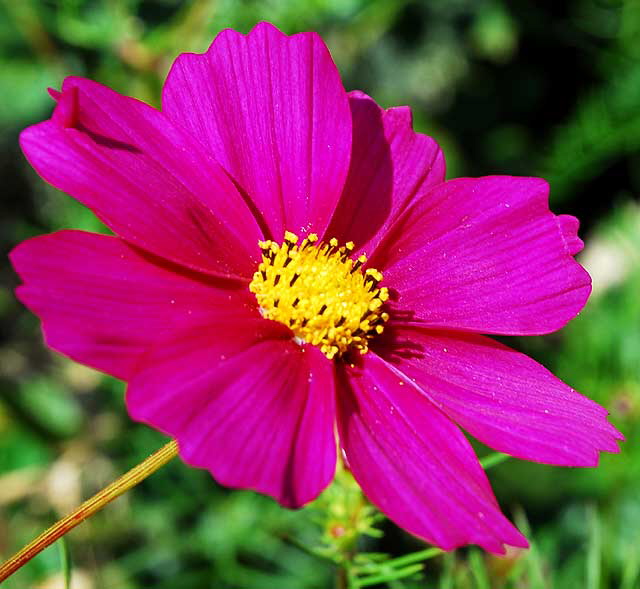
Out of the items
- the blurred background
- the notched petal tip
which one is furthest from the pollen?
the blurred background

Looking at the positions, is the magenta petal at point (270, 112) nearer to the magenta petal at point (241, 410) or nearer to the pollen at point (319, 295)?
the pollen at point (319, 295)

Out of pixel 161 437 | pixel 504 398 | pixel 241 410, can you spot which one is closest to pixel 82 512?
pixel 241 410

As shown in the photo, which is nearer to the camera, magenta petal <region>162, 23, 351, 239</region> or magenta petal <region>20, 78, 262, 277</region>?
magenta petal <region>20, 78, 262, 277</region>

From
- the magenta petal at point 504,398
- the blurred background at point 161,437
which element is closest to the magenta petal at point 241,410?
the magenta petal at point 504,398

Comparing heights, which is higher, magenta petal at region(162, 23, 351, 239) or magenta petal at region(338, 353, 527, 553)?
magenta petal at region(162, 23, 351, 239)

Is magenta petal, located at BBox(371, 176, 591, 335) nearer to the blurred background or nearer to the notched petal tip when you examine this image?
the notched petal tip

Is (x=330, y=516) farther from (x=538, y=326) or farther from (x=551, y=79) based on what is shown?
(x=551, y=79)

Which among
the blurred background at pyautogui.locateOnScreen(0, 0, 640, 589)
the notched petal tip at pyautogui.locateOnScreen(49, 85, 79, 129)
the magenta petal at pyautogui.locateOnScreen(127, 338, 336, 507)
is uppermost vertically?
the notched petal tip at pyautogui.locateOnScreen(49, 85, 79, 129)

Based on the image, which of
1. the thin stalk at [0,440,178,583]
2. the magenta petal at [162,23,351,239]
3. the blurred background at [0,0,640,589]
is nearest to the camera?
the thin stalk at [0,440,178,583]
